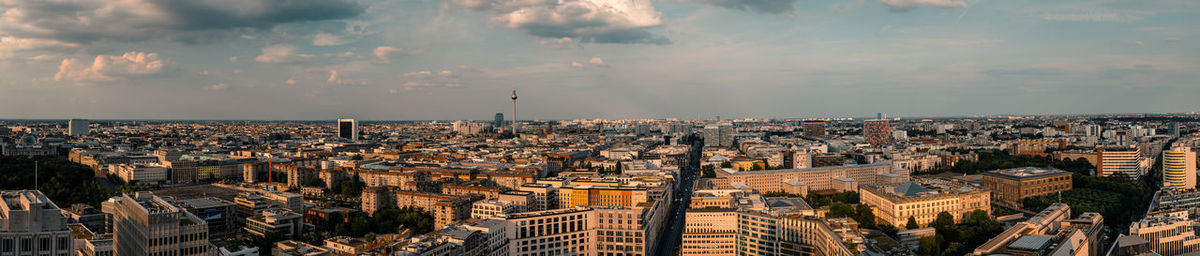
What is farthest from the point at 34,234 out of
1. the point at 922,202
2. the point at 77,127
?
the point at 77,127

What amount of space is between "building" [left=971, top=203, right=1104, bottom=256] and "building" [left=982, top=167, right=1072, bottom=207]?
39.6 feet

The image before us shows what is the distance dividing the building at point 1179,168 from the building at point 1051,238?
19.8 m

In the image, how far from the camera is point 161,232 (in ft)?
59.9

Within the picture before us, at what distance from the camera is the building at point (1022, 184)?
46.1 metres

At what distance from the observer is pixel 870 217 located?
36.8 meters

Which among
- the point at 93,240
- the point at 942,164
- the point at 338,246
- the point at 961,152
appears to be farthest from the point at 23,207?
the point at 961,152

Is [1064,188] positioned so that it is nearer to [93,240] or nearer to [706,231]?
[706,231]

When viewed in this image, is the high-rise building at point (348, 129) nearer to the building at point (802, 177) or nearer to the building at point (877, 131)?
the building at point (877, 131)

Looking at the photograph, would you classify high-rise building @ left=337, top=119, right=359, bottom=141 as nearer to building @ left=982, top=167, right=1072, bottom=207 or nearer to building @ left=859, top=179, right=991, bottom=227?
building @ left=982, top=167, right=1072, bottom=207

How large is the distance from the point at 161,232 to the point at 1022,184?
4493 cm

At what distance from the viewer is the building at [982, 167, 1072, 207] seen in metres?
46.1

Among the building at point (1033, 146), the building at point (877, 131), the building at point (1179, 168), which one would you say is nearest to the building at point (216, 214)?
the building at point (1179, 168)

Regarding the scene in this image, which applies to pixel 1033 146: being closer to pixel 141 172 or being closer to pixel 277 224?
pixel 277 224

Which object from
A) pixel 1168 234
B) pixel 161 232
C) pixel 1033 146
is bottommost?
pixel 1168 234
